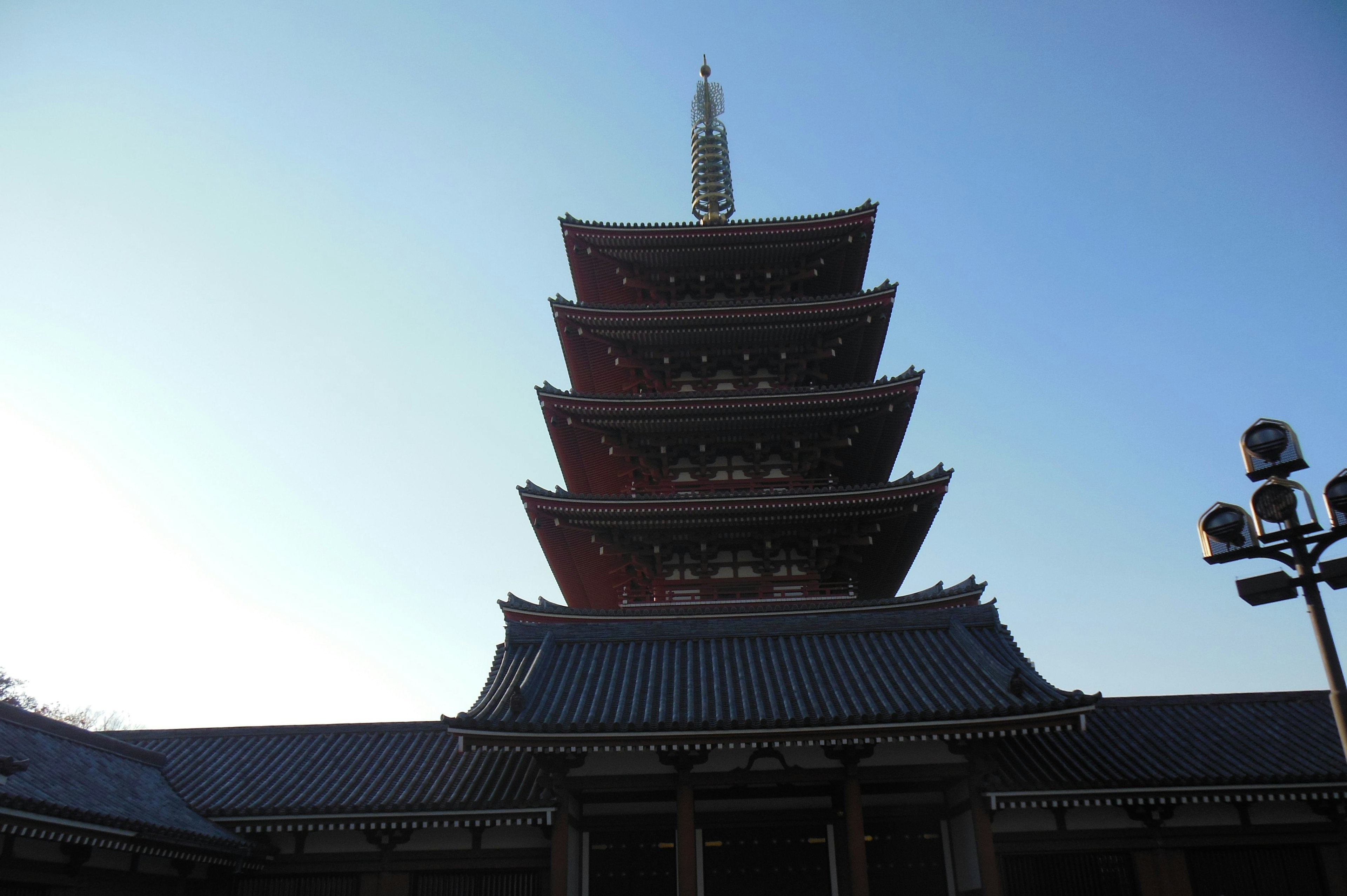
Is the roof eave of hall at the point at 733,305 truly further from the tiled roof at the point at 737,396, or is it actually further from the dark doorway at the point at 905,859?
the dark doorway at the point at 905,859

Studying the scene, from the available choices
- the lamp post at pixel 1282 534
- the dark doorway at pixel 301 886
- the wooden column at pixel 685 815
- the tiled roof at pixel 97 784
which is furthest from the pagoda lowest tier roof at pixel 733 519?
the lamp post at pixel 1282 534

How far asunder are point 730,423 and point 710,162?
1376 cm

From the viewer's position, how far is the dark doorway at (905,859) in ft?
47.5

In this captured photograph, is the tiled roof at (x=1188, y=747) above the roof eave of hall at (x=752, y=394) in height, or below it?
below

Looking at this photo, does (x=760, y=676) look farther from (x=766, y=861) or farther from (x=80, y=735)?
(x=80, y=735)

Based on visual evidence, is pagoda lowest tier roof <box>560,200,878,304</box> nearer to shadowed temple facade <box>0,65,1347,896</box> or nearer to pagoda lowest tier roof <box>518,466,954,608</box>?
pagoda lowest tier roof <box>518,466,954,608</box>

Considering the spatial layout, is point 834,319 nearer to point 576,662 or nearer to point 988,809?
point 576,662

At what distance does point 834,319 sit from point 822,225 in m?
3.14

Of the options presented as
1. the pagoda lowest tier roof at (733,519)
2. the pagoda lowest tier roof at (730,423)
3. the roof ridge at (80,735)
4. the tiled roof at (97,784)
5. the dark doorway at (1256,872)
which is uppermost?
the pagoda lowest tier roof at (730,423)

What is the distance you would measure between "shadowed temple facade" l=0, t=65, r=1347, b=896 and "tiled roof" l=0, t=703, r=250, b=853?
6 centimetres

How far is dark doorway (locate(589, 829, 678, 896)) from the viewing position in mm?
14562

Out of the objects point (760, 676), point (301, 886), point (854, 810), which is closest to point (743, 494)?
point (760, 676)

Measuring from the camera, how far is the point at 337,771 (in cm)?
1562

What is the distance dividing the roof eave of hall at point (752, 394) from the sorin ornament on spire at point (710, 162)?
33.5 feet
